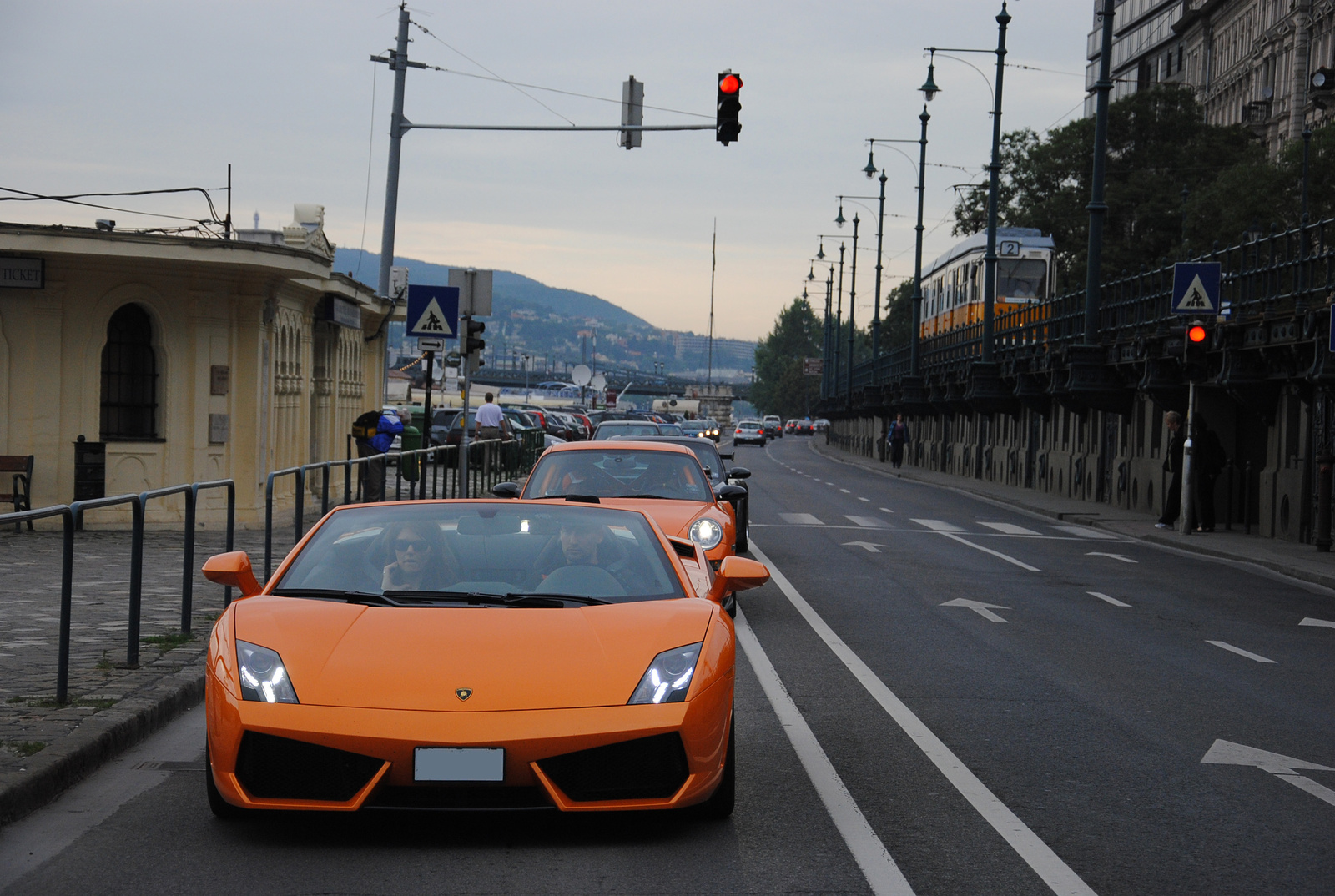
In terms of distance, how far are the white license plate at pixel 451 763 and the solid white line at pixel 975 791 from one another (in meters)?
1.87

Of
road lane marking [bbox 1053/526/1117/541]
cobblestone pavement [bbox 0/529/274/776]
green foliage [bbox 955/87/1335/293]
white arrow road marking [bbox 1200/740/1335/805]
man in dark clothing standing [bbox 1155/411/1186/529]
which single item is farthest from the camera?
green foliage [bbox 955/87/1335/293]

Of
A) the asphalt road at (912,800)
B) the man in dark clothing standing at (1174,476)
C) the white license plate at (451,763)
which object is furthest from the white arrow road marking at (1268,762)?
the man in dark clothing standing at (1174,476)

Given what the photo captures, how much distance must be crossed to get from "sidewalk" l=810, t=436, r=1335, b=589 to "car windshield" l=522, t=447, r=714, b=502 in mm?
8071

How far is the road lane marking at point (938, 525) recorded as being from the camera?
24.2 meters

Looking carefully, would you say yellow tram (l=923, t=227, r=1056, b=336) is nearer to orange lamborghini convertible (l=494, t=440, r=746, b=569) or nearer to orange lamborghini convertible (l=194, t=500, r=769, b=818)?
orange lamborghini convertible (l=494, t=440, r=746, b=569)

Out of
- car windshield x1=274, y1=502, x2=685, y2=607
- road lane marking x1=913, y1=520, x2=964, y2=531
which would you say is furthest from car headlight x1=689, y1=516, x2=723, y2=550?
road lane marking x1=913, y1=520, x2=964, y2=531

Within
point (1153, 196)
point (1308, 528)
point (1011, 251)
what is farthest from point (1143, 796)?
point (1153, 196)

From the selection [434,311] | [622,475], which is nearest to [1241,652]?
[622,475]

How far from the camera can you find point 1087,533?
2473 centimetres

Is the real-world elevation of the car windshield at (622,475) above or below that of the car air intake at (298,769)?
above

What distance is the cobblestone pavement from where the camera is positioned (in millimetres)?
6871

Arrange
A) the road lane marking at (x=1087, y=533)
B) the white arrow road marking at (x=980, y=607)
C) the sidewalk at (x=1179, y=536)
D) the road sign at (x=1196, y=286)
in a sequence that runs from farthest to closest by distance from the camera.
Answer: the road lane marking at (x=1087, y=533) → the road sign at (x=1196, y=286) → the sidewalk at (x=1179, y=536) → the white arrow road marking at (x=980, y=607)

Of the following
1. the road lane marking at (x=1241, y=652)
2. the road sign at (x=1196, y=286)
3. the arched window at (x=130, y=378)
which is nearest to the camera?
the road lane marking at (x=1241, y=652)

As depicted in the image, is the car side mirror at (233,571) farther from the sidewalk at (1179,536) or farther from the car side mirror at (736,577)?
the sidewalk at (1179,536)
